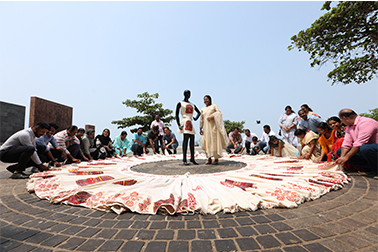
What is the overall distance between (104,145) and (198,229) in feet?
17.4

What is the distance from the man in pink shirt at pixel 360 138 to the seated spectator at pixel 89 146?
19.3 ft

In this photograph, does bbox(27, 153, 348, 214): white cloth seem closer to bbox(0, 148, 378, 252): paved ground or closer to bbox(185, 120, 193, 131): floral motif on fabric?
bbox(0, 148, 378, 252): paved ground

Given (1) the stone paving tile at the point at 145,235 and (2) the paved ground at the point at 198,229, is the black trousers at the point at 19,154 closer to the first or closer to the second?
(2) the paved ground at the point at 198,229

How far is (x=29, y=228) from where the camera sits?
1529 millimetres

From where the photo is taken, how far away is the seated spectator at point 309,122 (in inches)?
187

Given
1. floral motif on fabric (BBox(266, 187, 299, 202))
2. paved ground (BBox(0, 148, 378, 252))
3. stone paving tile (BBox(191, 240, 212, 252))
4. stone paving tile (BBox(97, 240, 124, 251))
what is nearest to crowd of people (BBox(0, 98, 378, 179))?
paved ground (BBox(0, 148, 378, 252))

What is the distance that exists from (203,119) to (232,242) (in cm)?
339

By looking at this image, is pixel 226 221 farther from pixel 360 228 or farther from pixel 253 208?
pixel 360 228

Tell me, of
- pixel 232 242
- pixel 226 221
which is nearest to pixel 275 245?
pixel 232 242

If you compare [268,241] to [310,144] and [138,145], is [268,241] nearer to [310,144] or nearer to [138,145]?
[310,144]

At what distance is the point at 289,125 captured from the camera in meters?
5.97

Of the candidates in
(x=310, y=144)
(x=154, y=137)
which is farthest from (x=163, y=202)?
(x=154, y=137)

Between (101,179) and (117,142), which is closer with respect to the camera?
(101,179)

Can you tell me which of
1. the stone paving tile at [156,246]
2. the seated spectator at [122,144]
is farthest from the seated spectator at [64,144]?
the stone paving tile at [156,246]
